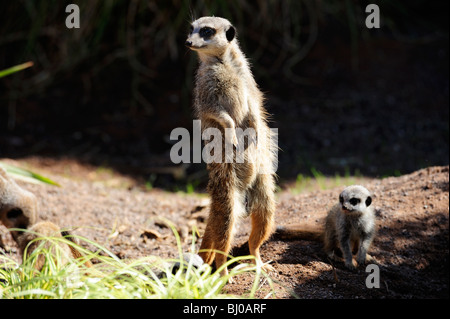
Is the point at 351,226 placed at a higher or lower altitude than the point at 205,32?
lower

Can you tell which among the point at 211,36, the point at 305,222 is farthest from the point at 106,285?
the point at 305,222

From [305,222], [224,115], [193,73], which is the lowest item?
[305,222]

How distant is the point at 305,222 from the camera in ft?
11.5

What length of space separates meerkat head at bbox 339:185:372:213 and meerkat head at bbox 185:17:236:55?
103 cm

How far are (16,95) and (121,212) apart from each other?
9.99 ft

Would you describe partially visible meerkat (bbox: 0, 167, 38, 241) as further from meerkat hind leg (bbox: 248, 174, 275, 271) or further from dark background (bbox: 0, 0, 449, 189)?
dark background (bbox: 0, 0, 449, 189)

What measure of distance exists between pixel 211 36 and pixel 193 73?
3.74 metres

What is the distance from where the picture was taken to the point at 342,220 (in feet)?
10.2

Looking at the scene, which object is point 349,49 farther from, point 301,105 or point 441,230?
point 441,230

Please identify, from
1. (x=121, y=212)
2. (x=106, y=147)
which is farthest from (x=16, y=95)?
(x=121, y=212)

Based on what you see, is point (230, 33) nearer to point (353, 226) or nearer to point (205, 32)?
point (205, 32)

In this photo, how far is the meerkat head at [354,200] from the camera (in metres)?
3.00

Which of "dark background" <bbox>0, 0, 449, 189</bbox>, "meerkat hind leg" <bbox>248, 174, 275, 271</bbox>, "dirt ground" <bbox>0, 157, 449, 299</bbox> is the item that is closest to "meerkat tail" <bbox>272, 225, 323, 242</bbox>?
"dirt ground" <bbox>0, 157, 449, 299</bbox>

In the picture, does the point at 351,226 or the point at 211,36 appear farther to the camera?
the point at 351,226
